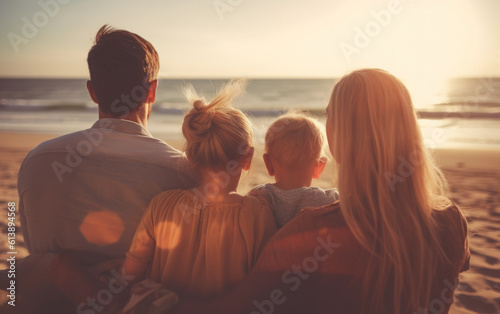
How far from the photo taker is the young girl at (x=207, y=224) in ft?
6.03

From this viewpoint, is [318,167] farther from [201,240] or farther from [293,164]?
[201,240]

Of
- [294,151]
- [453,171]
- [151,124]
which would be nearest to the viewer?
[294,151]

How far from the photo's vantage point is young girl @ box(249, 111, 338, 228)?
6.76 feet

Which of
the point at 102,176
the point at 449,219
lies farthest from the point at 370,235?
the point at 102,176

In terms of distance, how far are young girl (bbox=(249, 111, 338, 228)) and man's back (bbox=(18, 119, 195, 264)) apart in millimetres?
461

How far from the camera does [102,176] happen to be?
6.43ft

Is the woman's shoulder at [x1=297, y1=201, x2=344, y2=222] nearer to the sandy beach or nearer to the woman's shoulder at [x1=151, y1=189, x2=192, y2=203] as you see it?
the sandy beach

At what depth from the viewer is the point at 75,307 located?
6.38 ft

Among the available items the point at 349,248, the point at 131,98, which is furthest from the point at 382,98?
the point at 131,98

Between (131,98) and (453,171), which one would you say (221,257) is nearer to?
(131,98)

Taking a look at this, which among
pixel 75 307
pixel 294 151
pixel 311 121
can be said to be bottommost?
pixel 75 307

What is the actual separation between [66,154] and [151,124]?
1425 centimetres

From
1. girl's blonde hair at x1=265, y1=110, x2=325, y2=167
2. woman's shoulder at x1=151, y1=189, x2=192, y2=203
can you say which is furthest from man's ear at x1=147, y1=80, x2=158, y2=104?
girl's blonde hair at x1=265, y1=110, x2=325, y2=167

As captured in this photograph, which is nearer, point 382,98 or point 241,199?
point 382,98
